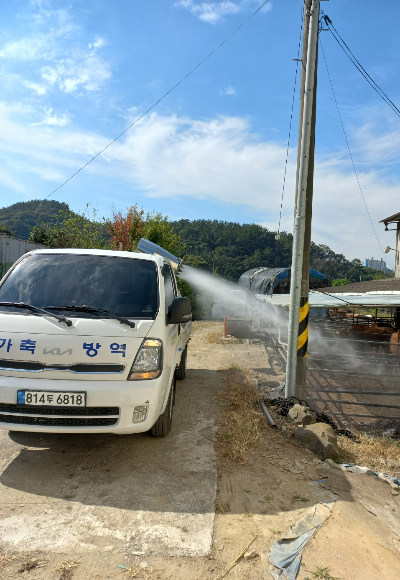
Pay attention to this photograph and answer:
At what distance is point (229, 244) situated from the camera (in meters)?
52.8

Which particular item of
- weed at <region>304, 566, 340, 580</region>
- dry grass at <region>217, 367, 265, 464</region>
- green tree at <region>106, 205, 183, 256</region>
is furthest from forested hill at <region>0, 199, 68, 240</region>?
weed at <region>304, 566, 340, 580</region>

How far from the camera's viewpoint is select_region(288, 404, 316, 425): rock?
5492mm

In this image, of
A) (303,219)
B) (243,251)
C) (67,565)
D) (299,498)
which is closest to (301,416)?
(299,498)

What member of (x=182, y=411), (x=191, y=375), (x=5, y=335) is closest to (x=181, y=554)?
(x=5, y=335)

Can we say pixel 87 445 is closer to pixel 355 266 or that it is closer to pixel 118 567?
pixel 118 567

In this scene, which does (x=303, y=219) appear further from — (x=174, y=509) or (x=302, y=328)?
(x=174, y=509)

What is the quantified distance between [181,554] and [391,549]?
152 centimetres

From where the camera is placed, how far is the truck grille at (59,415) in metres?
3.56

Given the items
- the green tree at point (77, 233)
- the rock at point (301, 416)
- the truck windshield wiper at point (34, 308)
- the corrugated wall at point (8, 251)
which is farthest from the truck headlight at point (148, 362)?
the green tree at point (77, 233)

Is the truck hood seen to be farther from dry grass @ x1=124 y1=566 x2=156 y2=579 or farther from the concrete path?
dry grass @ x1=124 y1=566 x2=156 y2=579

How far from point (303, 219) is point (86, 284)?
351 centimetres

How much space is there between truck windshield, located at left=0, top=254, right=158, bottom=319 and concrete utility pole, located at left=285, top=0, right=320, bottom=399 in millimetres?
2583

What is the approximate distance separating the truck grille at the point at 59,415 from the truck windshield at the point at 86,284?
0.86 metres

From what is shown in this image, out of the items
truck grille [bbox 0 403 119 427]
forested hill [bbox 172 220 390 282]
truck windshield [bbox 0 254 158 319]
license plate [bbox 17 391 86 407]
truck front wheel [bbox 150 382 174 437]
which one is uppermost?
forested hill [bbox 172 220 390 282]
